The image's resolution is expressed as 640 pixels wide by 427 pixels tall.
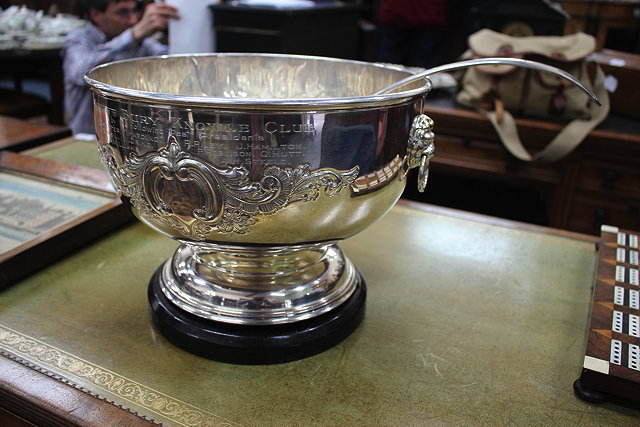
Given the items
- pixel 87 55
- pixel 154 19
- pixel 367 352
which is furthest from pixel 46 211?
pixel 87 55

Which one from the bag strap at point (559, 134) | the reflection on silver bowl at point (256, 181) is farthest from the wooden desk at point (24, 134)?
the bag strap at point (559, 134)

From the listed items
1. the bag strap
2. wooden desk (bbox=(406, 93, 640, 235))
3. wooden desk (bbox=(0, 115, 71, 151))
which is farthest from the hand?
the bag strap

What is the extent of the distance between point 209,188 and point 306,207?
82mm

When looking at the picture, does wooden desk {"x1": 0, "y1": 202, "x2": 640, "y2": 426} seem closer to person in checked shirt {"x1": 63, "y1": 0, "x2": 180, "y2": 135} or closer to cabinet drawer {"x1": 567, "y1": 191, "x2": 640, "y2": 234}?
cabinet drawer {"x1": 567, "y1": 191, "x2": 640, "y2": 234}

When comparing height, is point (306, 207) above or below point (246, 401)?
above

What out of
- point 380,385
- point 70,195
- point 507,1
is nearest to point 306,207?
point 380,385

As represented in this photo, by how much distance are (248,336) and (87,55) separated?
1.50 metres

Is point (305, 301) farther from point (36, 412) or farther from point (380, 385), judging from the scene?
point (36, 412)

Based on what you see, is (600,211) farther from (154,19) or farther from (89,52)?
(89,52)

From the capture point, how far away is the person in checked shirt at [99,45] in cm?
171

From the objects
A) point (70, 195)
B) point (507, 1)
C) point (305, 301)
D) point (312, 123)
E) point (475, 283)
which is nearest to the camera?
point (312, 123)

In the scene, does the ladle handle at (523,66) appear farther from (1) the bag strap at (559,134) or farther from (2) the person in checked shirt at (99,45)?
(2) the person in checked shirt at (99,45)

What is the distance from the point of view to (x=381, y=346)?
0.56 meters

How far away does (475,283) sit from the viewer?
2.24ft
